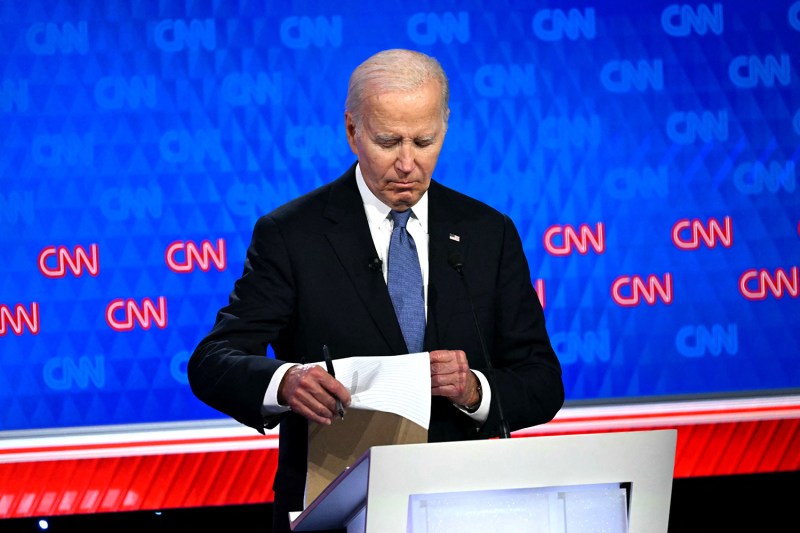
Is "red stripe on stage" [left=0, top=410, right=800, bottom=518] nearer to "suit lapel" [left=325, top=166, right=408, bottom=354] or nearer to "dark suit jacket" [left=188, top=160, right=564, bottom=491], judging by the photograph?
"dark suit jacket" [left=188, top=160, right=564, bottom=491]

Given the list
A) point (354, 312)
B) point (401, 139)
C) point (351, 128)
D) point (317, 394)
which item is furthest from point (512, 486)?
point (351, 128)

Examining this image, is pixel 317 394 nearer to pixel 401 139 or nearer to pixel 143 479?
pixel 401 139

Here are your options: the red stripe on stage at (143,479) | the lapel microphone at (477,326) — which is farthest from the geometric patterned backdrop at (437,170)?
the lapel microphone at (477,326)

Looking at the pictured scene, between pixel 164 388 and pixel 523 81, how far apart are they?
4.74ft

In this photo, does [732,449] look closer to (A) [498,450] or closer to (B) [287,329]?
(B) [287,329]

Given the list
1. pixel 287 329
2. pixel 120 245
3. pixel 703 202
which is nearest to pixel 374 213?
pixel 287 329

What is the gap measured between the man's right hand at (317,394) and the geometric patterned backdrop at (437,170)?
1.61 meters

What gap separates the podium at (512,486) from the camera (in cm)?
140

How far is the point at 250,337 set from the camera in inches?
79.3

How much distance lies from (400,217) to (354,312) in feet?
0.75

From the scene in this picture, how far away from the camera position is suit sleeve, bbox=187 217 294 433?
6.19ft

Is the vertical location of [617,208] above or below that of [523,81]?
below

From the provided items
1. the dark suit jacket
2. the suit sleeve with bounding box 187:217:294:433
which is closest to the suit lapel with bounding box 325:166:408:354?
the dark suit jacket

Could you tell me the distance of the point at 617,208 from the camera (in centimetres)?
348
